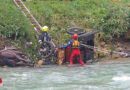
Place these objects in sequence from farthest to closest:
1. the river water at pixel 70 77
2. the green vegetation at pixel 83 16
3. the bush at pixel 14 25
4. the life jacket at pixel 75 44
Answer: the green vegetation at pixel 83 16 → the bush at pixel 14 25 → the life jacket at pixel 75 44 → the river water at pixel 70 77

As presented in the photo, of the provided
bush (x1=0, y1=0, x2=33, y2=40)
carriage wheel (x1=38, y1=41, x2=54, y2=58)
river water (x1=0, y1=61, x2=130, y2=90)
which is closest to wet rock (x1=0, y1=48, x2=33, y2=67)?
river water (x1=0, y1=61, x2=130, y2=90)

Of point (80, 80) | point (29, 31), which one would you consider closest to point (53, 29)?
point (29, 31)

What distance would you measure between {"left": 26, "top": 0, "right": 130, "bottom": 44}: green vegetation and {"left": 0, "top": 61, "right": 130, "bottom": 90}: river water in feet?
10.9

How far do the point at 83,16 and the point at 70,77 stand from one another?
7718 mm

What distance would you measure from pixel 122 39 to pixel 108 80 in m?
7.43

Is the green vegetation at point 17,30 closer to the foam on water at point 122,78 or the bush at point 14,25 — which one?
the bush at point 14,25

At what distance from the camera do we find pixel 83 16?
2317 centimetres

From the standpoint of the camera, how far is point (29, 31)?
20.2 m

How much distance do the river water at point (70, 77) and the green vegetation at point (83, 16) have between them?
332 centimetres

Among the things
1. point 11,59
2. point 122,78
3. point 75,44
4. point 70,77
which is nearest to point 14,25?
point 11,59

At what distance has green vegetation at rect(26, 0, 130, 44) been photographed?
71.9 feet

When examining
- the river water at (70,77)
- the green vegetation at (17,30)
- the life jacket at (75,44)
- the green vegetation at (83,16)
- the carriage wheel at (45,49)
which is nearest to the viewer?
the river water at (70,77)

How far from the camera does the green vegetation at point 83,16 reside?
21.9 m

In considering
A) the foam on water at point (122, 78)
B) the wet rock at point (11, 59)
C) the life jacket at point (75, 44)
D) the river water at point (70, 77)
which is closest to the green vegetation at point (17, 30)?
the wet rock at point (11, 59)
